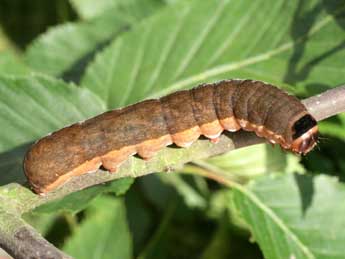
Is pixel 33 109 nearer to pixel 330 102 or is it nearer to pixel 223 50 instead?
pixel 223 50

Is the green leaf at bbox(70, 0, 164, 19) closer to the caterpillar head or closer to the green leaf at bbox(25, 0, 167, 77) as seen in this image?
the green leaf at bbox(25, 0, 167, 77)

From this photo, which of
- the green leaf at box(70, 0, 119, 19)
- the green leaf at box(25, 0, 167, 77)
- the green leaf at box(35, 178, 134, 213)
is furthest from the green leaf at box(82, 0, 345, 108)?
the green leaf at box(70, 0, 119, 19)

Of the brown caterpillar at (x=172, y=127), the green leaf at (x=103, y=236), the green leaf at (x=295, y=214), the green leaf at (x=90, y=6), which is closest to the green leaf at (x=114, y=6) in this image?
the green leaf at (x=90, y=6)

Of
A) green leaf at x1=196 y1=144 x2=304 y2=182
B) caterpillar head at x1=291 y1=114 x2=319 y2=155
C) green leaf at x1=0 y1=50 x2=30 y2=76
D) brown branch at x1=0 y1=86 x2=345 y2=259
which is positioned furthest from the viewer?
green leaf at x1=0 y1=50 x2=30 y2=76

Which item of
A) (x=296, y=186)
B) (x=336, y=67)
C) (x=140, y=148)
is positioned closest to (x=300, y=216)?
(x=296, y=186)

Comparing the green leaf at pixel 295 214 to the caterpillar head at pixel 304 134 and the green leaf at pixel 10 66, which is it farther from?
the green leaf at pixel 10 66
